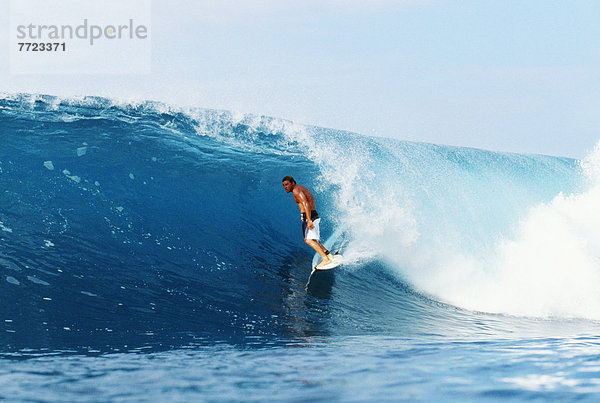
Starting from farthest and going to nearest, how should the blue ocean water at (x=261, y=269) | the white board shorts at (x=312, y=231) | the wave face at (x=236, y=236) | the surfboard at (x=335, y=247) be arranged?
the surfboard at (x=335, y=247) → the white board shorts at (x=312, y=231) → the wave face at (x=236, y=236) → the blue ocean water at (x=261, y=269)

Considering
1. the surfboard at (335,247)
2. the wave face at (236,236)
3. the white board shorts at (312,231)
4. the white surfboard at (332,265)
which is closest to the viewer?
the wave face at (236,236)

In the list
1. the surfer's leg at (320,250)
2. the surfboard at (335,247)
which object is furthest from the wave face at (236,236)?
the surfer's leg at (320,250)

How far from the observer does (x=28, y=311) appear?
550 centimetres

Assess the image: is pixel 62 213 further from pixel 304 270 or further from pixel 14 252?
pixel 304 270

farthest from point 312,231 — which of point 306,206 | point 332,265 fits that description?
point 332,265

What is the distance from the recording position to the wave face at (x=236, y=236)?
6.00m

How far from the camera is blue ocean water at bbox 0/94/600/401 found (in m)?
3.95

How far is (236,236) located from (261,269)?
1.16 m

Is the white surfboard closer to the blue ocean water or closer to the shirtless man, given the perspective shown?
the blue ocean water

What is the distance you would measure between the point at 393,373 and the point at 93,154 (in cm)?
797

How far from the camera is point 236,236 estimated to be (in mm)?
8797

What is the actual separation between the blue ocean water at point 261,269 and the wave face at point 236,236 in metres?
0.04

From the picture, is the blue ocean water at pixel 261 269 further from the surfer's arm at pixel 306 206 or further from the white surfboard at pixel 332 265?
the surfer's arm at pixel 306 206

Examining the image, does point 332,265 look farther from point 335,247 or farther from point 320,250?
Result: point 335,247
